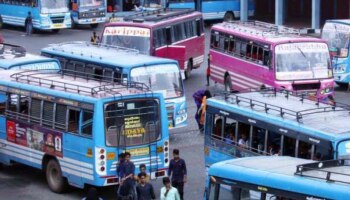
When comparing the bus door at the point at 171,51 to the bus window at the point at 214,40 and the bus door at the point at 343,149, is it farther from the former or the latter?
the bus door at the point at 343,149

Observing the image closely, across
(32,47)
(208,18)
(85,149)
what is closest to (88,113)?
(85,149)

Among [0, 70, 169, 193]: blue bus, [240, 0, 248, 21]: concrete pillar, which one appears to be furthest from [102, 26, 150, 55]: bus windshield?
[240, 0, 248, 21]: concrete pillar

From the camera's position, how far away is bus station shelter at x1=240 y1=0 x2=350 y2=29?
5056 centimetres

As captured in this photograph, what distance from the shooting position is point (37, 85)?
2200cm

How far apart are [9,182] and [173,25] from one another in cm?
1398

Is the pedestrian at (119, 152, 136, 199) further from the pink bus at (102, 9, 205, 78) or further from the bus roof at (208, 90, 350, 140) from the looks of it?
the pink bus at (102, 9, 205, 78)

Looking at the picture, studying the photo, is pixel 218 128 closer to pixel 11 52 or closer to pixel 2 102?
pixel 2 102

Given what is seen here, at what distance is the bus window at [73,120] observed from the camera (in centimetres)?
2061

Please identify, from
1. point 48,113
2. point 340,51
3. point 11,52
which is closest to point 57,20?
point 340,51

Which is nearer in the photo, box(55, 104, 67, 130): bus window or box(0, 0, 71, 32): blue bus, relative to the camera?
box(55, 104, 67, 130): bus window

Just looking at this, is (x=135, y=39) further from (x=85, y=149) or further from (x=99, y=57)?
(x=85, y=149)

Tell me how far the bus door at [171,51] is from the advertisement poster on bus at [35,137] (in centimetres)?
1165

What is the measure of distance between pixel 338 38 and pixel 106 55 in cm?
1046

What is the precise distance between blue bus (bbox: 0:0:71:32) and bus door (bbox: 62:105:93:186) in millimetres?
27831
